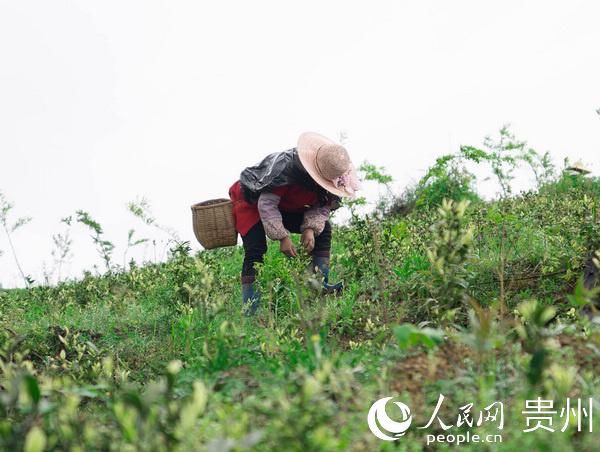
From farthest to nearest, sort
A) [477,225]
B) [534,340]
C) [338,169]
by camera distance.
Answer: [477,225] → [338,169] → [534,340]

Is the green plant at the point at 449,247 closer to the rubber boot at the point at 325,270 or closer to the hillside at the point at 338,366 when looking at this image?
the hillside at the point at 338,366

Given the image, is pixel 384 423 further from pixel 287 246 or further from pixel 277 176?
pixel 277 176

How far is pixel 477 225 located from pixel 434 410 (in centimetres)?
476

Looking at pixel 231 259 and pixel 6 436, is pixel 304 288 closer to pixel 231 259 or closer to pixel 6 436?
pixel 6 436

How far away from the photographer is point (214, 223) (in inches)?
270

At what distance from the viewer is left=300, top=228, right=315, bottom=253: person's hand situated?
6.23 meters

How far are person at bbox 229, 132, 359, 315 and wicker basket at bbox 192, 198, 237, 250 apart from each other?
0.14 meters

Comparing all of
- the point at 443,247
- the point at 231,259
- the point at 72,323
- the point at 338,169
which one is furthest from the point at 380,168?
the point at 443,247

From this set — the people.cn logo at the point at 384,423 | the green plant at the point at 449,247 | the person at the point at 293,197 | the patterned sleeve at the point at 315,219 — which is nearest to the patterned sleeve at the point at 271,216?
the person at the point at 293,197

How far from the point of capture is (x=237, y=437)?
2.04m

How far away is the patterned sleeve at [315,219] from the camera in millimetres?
6371

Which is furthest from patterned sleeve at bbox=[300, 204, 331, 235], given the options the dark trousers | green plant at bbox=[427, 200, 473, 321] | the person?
green plant at bbox=[427, 200, 473, 321]

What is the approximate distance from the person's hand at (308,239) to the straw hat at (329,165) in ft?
1.51

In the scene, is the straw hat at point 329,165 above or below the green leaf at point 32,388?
above
